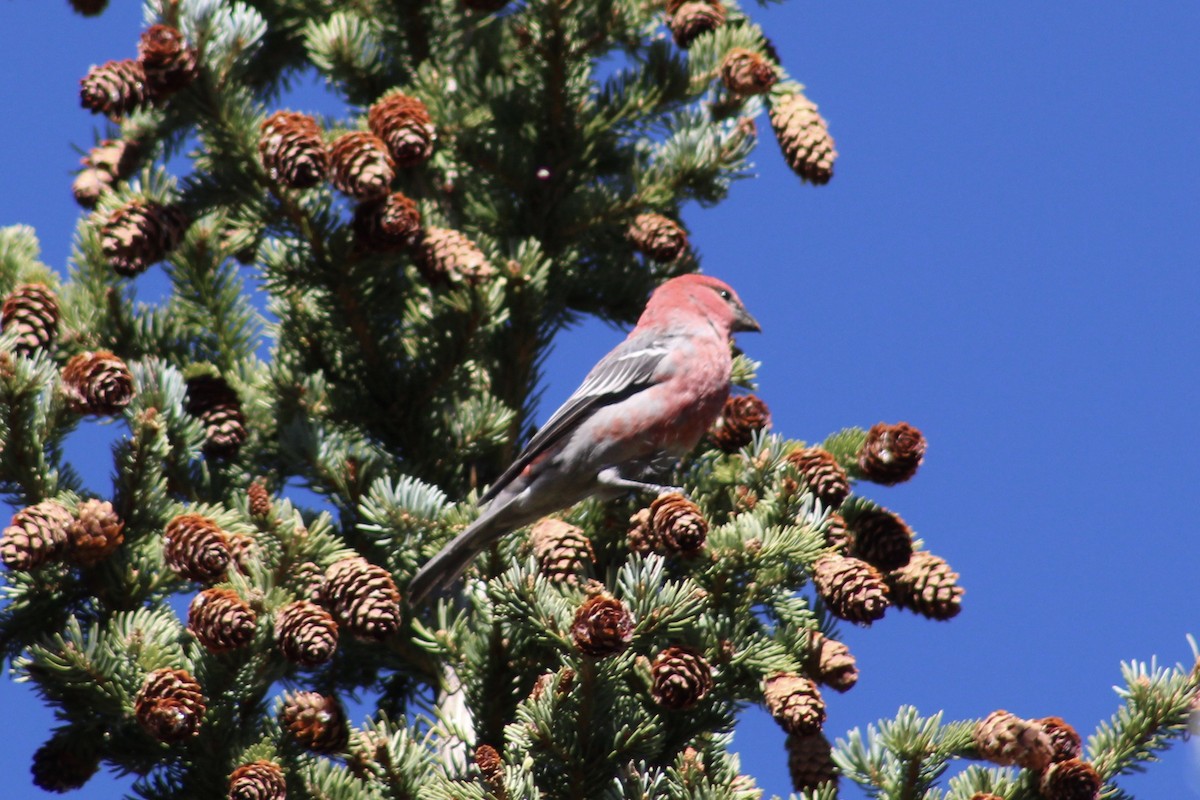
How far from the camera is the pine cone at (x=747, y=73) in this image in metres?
4.19

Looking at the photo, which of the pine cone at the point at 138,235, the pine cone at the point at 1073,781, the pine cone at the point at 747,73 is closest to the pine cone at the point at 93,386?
the pine cone at the point at 138,235

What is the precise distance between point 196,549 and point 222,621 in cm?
27

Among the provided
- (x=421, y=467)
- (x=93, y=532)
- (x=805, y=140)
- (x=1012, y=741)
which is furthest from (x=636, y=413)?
(x=1012, y=741)

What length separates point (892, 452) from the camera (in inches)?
138

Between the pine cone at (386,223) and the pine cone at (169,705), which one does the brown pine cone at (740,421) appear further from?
the pine cone at (169,705)

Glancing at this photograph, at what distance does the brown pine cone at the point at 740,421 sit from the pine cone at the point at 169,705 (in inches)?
69.1

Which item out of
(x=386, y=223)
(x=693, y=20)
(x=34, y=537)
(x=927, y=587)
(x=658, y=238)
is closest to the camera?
(x=34, y=537)

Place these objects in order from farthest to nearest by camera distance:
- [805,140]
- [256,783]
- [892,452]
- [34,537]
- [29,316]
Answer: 1. [805,140]
2. [29,316]
3. [892,452]
4. [34,537]
5. [256,783]

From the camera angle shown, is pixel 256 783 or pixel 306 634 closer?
pixel 256 783

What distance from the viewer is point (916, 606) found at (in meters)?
3.36

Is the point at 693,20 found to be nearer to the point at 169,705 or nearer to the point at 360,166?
the point at 360,166

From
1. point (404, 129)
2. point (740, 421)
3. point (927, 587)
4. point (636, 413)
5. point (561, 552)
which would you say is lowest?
point (927, 587)

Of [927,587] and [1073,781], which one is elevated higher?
[927,587]

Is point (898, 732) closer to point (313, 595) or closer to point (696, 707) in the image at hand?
point (696, 707)
